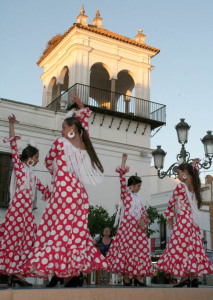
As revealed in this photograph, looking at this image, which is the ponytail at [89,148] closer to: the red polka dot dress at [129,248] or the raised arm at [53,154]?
the raised arm at [53,154]

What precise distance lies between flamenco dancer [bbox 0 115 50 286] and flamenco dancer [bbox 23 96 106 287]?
0.70 metres

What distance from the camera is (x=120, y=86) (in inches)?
850

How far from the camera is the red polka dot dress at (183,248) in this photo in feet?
17.1

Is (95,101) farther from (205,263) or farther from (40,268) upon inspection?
(40,268)

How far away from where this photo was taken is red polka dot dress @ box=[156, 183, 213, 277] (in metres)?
5.22

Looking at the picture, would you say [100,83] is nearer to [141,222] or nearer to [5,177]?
[5,177]

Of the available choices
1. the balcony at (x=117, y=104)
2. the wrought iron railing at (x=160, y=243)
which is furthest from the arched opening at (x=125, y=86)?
the wrought iron railing at (x=160, y=243)

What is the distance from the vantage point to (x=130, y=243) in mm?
6316

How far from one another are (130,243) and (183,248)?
3.85 feet

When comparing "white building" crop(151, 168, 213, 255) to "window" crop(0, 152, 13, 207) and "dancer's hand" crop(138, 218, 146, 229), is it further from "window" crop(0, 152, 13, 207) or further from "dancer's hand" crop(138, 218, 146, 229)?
"dancer's hand" crop(138, 218, 146, 229)

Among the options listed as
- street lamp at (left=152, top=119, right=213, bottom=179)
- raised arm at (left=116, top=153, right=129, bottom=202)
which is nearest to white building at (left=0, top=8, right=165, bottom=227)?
street lamp at (left=152, top=119, right=213, bottom=179)

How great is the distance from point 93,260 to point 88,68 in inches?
590

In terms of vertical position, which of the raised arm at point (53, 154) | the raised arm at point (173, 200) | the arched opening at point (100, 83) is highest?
the arched opening at point (100, 83)

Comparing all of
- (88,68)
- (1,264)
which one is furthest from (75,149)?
(88,68)
